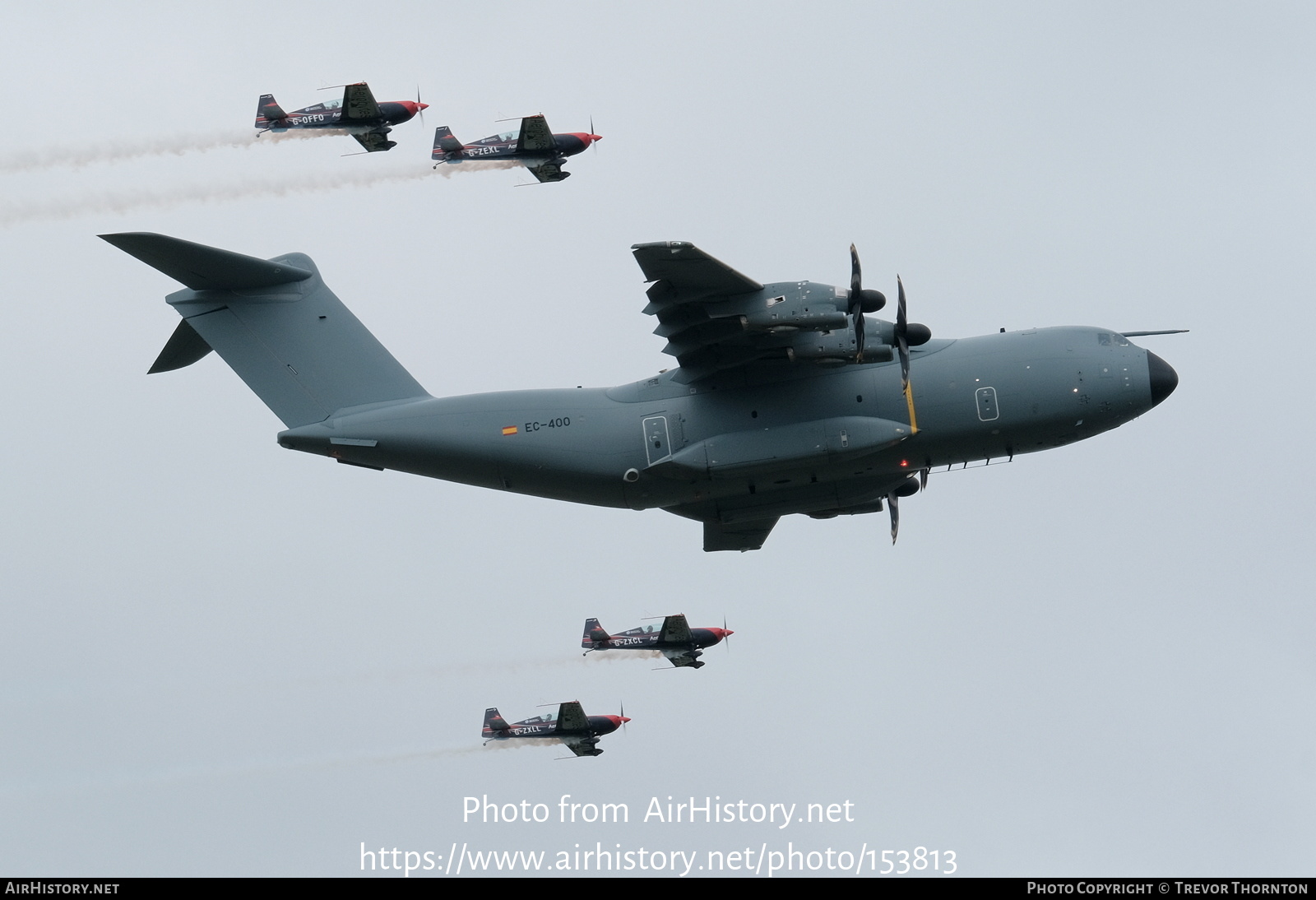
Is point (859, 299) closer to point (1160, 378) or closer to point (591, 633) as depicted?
point (1160, 378)

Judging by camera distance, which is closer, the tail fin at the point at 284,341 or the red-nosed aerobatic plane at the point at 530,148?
the tail fin at the point at 284,341

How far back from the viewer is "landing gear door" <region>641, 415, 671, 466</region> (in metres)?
22.1

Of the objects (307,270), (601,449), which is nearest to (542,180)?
(307,270)

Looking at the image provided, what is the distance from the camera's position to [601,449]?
72.7 feet

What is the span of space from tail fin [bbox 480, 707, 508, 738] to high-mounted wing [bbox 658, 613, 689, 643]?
18.0ft

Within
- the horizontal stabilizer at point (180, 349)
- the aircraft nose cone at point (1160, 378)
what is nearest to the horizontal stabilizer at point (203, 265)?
the horizontal stabilizer at point (180, 349)

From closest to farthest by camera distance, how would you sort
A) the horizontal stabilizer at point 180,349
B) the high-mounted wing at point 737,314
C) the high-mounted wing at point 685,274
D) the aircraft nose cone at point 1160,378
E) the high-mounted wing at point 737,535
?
the high-mounted wing at point 685,274, the high-mounted wing at point 737,314, the aircraft nose cone at point 1160,378, the horizontal stabilizer at point 180,349, the high-mounted wing at point 737,535

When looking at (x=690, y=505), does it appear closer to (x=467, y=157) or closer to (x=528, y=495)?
(x=528, y=495)

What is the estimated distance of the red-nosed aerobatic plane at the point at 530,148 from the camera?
33.1 meters

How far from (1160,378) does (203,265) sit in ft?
45.7

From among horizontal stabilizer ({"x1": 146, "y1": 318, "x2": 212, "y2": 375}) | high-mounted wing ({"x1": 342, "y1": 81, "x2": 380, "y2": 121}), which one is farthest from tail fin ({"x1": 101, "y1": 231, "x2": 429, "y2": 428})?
high-mounted wing ({"x1": 342, "y1": 81, "x2": 380, "y2": 121})

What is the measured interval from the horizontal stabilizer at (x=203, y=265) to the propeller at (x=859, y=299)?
8521mm

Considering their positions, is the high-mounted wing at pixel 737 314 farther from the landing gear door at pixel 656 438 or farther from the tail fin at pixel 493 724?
the tail fin at pixel 493 724

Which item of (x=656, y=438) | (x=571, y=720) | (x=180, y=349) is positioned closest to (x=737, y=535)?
(x=656, y=438)
